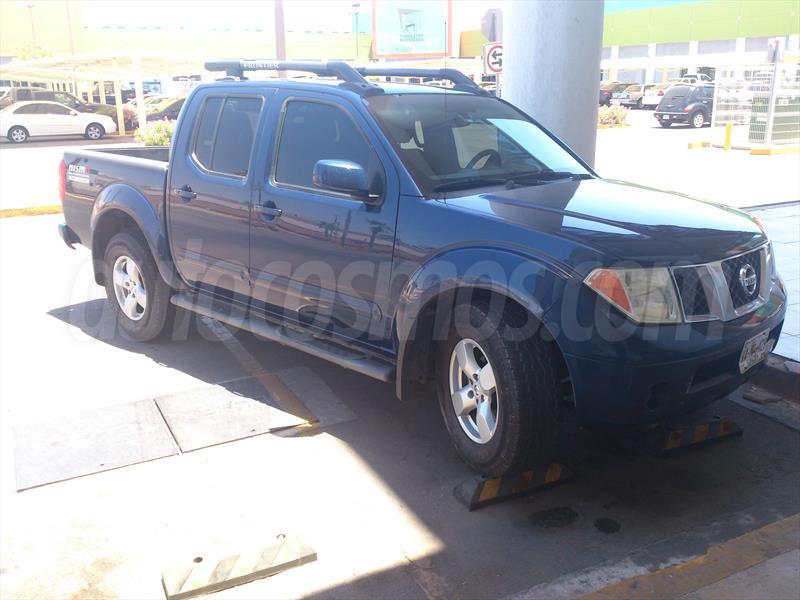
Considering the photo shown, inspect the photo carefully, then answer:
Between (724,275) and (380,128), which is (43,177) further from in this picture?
(724,275)

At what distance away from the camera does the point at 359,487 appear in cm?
409

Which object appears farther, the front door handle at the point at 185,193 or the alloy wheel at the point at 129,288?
the alloy wheel at the point at 129,288

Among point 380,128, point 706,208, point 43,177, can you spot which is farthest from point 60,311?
point 43,177

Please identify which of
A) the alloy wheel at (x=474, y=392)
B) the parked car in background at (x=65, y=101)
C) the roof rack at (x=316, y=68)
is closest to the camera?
the alloy wheel at (x=474, y=392)

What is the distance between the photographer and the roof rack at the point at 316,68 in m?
4.75

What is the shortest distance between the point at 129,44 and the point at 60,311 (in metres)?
54.8

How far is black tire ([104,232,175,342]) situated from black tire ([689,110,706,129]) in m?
27.4

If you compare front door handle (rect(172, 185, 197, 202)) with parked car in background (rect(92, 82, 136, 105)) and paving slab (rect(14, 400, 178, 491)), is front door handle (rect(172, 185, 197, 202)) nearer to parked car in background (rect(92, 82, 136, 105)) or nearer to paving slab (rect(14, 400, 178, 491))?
paving slab (rect(14, 400, 178, 491))

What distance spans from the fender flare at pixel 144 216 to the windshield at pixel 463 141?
203 cm

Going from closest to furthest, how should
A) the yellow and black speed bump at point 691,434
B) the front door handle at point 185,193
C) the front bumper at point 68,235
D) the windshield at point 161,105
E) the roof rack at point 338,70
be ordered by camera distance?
the yellow and black speed bump at point 691,434
the roof rack at point 338,70
the front door handle at point 185,193
the front bumper at point 68,235
the windshield at point 161,105

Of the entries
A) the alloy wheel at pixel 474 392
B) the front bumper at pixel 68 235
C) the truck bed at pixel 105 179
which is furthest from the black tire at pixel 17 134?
the alloy wheel at pixel 474 392

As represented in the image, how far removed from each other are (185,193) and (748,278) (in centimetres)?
354

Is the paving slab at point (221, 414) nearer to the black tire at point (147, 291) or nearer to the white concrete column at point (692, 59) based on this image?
the black tire at point (147, 291)

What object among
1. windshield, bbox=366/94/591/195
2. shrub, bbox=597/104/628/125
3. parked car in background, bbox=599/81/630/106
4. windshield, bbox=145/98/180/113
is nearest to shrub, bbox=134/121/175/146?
windshield, bbox=145/98/180/113
